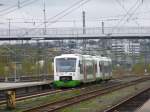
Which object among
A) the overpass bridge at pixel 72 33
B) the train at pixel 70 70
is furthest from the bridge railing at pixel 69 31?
the train at pixel 70 70

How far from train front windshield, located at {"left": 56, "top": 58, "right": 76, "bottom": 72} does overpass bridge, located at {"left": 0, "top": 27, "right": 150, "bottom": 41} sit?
39.2m

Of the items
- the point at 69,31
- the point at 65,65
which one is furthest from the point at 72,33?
the point at 65,65

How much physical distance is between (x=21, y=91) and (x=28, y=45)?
6784cm

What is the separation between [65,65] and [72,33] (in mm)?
43111

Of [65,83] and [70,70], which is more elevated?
[70,70]

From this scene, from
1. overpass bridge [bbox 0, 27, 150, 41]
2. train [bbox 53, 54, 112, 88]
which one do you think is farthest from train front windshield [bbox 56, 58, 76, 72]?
overpass bridge [bbox 0, 27, 150, 41]

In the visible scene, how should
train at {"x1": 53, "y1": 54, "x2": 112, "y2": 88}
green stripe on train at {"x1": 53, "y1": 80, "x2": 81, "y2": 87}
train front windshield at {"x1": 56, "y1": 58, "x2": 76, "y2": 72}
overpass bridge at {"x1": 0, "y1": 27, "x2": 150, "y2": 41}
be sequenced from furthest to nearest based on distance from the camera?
overpass bridge at {"x1": 0, "y1": 27, "x2": 150, "y2": 41} → train front windshield at {"x1": 56, "y1": 58, "x2": 76, "y2": 72} → train at {"x1": 53, "y1": 54, "x2": 112, "y2": 88} → green stripe on train at {"x1": 53, "y1": 80, "x2": 81, "y2": 87}

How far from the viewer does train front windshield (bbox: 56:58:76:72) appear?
46656 mm

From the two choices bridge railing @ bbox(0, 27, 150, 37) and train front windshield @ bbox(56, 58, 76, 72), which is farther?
bridge railing @ bbox(0, 27, 150, 37)

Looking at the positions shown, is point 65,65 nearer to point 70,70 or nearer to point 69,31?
point 70,70

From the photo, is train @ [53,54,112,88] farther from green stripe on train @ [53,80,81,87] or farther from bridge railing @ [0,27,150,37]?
bridge railing @ [0,27,150,37]

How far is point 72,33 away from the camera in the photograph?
89.8 metres

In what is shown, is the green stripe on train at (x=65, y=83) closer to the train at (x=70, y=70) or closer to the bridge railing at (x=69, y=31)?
the train at (x=70, y=70)

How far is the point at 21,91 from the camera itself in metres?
41.8
